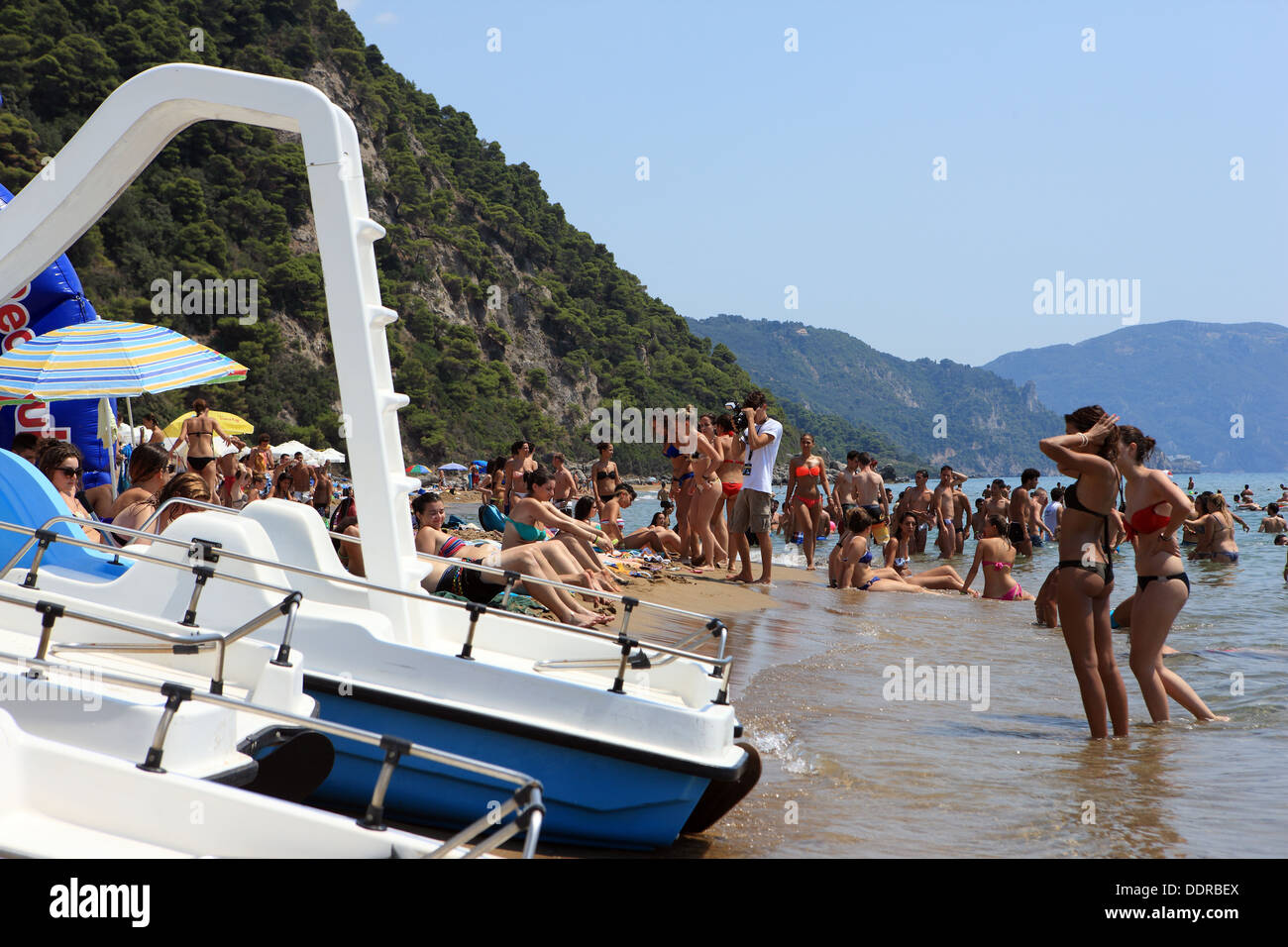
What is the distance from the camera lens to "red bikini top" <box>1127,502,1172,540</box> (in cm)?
604

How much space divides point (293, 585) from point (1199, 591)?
14143mm

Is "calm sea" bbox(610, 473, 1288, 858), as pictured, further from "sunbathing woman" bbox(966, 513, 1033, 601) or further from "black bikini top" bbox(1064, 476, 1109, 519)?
"sunbathing woman" bbox(966, 513, 1033, 601)

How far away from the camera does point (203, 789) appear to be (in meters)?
2.66

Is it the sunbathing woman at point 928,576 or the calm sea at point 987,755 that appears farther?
the sunbathing woman at point 928,576

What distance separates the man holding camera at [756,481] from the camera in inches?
471

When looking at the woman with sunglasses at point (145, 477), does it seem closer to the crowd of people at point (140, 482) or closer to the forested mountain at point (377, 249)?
the crowd of people at point (140, 482)

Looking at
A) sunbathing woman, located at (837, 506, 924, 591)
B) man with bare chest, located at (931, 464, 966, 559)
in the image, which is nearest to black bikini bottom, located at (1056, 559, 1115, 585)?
sunbathing woman, located at (837, 506, 924, 591)

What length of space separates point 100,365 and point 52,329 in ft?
8.55

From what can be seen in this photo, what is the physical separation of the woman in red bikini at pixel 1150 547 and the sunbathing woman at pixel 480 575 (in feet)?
11.5

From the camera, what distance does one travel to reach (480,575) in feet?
23.1

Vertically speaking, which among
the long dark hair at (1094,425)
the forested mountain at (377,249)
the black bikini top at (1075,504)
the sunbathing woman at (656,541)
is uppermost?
the forested mountain at (377,249)

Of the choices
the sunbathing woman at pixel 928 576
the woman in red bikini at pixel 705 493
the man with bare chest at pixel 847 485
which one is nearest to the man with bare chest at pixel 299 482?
the woman in red bikini at pixel 705 493

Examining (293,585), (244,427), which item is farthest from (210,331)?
(293,585)
